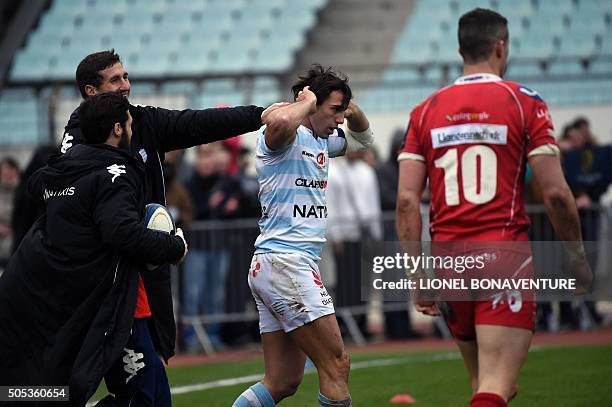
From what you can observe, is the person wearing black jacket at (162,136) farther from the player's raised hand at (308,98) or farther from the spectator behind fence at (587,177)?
the spectator behind fence at (587,177)

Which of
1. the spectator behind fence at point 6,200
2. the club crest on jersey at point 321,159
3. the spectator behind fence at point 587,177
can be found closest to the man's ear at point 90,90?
the club crest on jersey at point 321,159

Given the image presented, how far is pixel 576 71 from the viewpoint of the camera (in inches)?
798

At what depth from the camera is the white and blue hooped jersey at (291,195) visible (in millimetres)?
6859

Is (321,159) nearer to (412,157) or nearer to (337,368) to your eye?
(412,157)

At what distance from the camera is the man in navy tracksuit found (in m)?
6.65

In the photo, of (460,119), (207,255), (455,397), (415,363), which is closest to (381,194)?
(207,255)

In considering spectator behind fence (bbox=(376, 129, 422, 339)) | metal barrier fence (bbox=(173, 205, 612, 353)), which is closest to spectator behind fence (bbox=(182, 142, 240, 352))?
metal barrier fence (bbox=(173, 205, 612, 353))

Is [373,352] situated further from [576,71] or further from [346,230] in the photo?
[576,71]

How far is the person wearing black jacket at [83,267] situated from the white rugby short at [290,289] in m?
0.66

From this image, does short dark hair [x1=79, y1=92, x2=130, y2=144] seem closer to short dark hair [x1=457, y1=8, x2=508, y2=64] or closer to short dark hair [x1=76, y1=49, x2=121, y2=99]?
short dark hair [x1=76, y1=49, x2=121, y2=99]

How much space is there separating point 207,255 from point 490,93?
8684mm

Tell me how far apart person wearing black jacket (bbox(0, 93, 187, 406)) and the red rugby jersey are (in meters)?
1.44

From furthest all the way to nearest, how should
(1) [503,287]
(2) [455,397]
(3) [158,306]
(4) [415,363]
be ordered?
(4) [415,363] < (2) [455,397] < (3) [158,306] < (1) [503,287]

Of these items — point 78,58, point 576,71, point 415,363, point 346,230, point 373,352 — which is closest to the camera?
point 415,363
